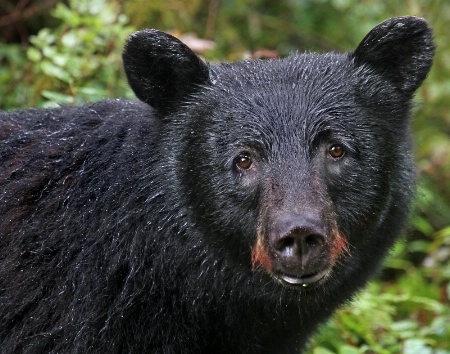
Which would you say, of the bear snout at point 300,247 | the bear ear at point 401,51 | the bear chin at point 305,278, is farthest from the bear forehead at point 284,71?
the bear chin at point 305,278

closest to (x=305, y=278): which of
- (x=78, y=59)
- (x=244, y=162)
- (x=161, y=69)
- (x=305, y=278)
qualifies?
(x=305, y=278)

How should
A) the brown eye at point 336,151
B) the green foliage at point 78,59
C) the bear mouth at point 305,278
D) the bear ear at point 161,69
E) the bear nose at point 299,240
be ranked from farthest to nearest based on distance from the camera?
the green foliage at point 78,59, the bear ear at point 161,69, the brown eye at point 336,151, the bear mouth at point 305,278, the bear nose at point 299,240

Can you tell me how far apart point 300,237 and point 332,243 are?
0.93ft

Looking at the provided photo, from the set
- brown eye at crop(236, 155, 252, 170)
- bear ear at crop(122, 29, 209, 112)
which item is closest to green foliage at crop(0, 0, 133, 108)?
bear ear at crop(122, 29, 209, 112)

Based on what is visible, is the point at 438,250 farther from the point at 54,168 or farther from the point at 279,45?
the point at 54,168

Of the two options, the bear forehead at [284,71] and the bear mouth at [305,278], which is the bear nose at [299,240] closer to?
the bear mouth at [305,278]

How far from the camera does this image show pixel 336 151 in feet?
16.4

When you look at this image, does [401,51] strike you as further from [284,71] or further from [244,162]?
[244,162]

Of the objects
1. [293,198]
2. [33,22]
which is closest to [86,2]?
[33,22]

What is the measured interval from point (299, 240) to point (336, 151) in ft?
2.45

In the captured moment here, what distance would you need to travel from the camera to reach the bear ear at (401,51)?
17.1ft

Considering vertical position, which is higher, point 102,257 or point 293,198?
point 293,198

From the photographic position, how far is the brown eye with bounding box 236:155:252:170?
16.4 feet

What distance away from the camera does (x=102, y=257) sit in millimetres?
5102
